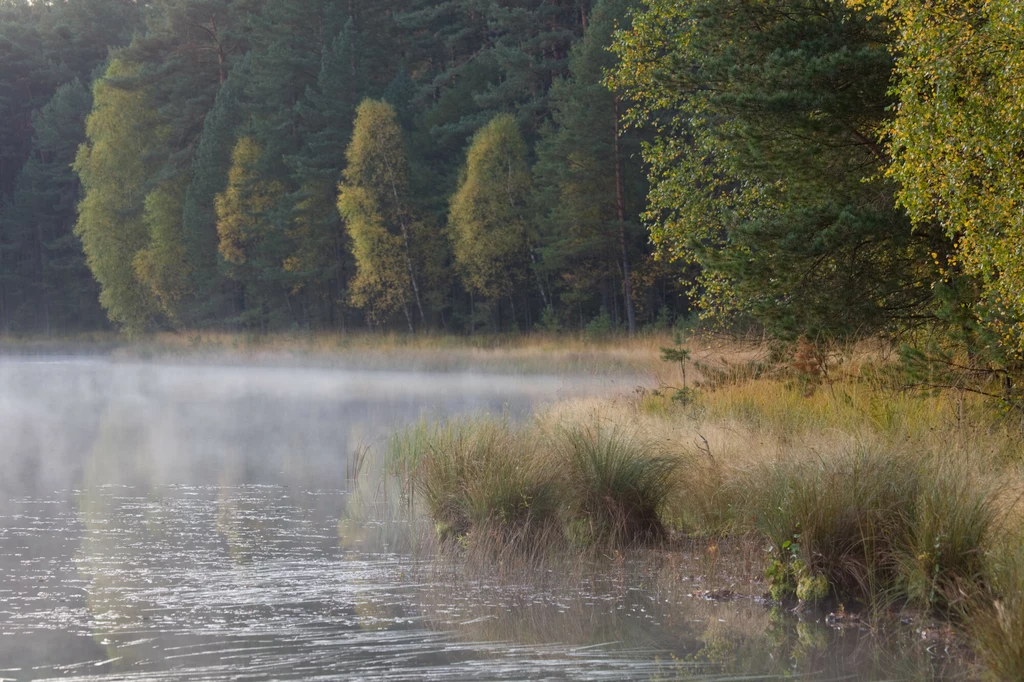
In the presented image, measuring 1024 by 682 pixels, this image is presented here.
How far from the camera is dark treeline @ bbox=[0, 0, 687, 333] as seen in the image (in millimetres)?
34531

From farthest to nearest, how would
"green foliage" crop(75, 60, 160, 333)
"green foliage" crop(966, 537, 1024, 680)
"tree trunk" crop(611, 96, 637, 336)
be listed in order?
"green foliage" crop(75, 60, 160, 333)
"tree trunk" crop(611, 96, 637, 336)
"green foliage" crop(966, 537, 1024, 680)

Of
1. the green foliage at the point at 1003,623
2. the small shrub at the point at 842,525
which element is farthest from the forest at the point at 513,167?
the green foliage at the point at 1003,623

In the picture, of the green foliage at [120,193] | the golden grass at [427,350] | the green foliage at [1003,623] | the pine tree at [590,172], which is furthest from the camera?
the green foliage at [120,193]

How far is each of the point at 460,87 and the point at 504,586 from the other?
117 feet

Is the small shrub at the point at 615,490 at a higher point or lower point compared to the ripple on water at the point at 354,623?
higher

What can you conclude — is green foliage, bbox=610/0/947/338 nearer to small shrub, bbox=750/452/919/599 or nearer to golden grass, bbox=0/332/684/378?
small shrub, bbox=750/452/919/599

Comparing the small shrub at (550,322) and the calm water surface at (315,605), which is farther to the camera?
the small shrub at (550,322)

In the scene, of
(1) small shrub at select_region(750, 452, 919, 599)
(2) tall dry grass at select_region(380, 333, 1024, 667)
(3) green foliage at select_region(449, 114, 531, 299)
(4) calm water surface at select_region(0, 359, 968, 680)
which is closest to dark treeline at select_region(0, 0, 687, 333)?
(3) green foliage at select_region(449, 114, 531, 299)

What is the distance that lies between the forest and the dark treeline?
128 millimetres

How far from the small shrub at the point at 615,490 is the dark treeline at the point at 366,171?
22827 millimetres

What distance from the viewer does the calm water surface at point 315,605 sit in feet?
19.0

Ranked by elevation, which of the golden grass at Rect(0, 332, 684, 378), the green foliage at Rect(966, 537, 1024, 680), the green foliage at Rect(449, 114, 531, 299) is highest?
the green foliage at Rect(449, 114, 531, 299)

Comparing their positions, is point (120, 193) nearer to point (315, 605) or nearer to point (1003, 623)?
point (315, 605)

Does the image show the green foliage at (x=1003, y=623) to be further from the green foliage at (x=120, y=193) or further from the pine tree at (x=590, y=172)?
the green foliage at (x=120, y=193)
